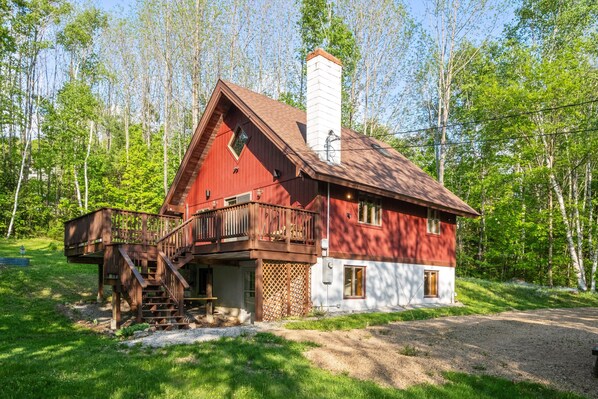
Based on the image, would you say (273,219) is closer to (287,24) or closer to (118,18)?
(287,24)

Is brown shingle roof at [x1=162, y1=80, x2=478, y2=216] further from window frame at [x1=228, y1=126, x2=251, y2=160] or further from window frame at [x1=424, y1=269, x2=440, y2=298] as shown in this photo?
window frame at [x1=424, y1=269, x2=440, y2=298]

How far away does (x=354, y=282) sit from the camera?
51.7ft

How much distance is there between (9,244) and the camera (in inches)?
1084

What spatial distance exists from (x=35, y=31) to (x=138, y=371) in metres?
33.9

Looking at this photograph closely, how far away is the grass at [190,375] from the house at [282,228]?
10.00 ft

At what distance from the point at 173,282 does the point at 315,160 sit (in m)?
5.56

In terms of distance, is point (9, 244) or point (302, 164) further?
point (9, 244)

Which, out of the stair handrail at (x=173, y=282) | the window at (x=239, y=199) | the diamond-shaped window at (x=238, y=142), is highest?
the diamond-shaped window at (x=238, y=142)

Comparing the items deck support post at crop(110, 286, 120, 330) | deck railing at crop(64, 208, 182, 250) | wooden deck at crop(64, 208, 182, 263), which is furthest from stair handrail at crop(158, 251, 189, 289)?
deck support post at crop(110, 286, 120, 330)

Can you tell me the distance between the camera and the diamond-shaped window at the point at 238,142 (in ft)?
58.8

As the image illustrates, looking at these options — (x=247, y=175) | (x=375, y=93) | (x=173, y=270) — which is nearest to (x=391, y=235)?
(x=247, y=175)

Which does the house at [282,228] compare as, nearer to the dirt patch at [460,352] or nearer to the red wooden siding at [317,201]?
the red wooden siding at [317,201]

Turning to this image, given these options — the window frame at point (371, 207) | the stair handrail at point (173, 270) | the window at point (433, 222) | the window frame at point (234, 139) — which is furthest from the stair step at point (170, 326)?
the window at point (433, 222)

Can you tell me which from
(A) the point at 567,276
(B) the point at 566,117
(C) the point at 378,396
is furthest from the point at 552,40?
(C) the point at 378,396
